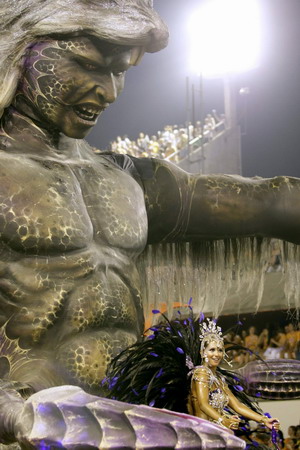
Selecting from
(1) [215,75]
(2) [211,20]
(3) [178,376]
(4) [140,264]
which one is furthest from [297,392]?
(1) [215,75]

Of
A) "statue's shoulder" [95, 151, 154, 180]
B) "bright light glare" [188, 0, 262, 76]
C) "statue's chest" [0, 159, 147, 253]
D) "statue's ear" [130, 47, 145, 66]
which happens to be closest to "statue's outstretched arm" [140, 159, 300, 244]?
"statue's shoulder" [95, 151, 154, 180]

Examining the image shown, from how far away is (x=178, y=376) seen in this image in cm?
201

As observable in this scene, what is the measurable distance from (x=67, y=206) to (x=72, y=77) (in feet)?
1.04

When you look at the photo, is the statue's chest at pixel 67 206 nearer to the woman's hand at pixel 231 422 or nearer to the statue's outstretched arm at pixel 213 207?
the statue's outstretched arm at pixel 213 207

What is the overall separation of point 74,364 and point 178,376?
251 millimetres

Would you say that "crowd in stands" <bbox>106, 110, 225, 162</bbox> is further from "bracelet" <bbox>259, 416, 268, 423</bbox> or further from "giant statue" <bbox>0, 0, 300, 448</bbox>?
"bracelet" <bbox>259, 416, 268, 423</bbox>

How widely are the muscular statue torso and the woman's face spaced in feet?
0.84

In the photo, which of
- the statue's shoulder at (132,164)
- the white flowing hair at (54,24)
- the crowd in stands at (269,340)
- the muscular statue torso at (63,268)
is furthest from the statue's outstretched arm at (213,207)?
the crowd in stands at (269,340)

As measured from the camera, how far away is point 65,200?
7.19 ft

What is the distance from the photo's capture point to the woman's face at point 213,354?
6.59 ft

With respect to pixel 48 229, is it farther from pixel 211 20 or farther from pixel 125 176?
pixel 211 20

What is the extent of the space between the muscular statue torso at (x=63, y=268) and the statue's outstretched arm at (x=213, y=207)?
25 cm

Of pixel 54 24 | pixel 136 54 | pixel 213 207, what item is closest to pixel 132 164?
pixel 213 207

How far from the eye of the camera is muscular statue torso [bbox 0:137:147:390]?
2.09m
